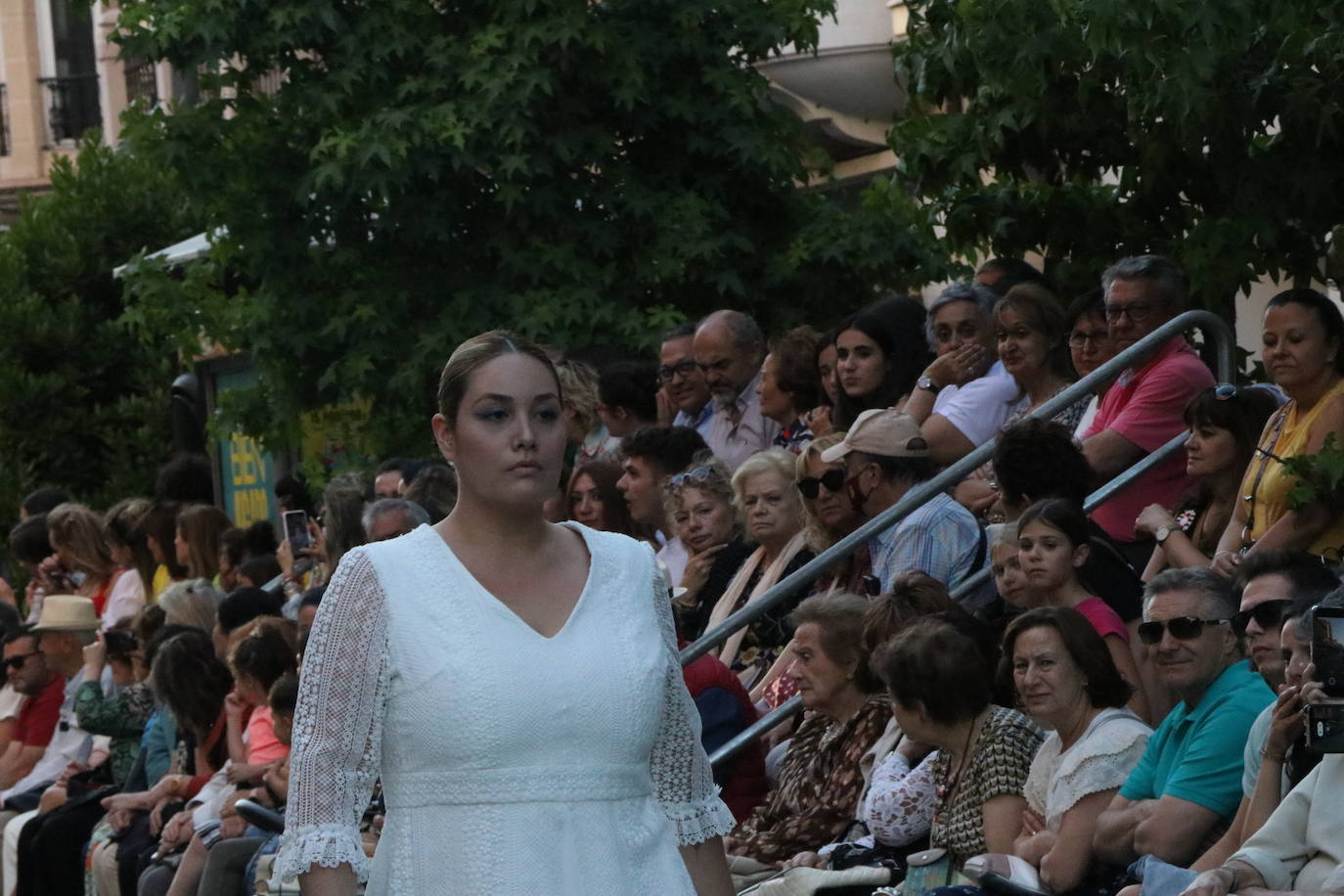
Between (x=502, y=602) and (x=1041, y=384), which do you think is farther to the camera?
(x=1041, y=384)

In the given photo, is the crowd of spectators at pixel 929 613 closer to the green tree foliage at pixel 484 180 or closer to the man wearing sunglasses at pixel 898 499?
the man wearing sunglasses at pixel 898 499

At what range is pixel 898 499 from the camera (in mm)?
9102

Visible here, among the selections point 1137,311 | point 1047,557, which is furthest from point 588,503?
point 1047,557

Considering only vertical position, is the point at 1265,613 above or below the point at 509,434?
below

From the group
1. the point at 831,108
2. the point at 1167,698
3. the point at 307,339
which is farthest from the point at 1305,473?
the point at 831,108

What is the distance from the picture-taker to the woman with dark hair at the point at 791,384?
10.6m

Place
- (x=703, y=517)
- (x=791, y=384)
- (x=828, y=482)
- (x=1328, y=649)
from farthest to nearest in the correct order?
(x=791, y=384)
(x=703, y=517)
(x=828, y=482)
(x=1328, y=649)

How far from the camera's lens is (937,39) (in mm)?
9664

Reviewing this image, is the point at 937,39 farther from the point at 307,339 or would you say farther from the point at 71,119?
the point at 71,119

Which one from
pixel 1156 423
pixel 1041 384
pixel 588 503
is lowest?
pixel 588 503

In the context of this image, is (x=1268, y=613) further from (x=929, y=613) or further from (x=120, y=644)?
(x=120, y=644)

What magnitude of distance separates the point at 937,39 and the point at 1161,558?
2.53m

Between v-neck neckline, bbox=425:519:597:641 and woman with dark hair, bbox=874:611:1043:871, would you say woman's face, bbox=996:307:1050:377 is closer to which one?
woman with dark hair, bbox=874:611:1043:871

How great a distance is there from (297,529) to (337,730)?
917 cm
